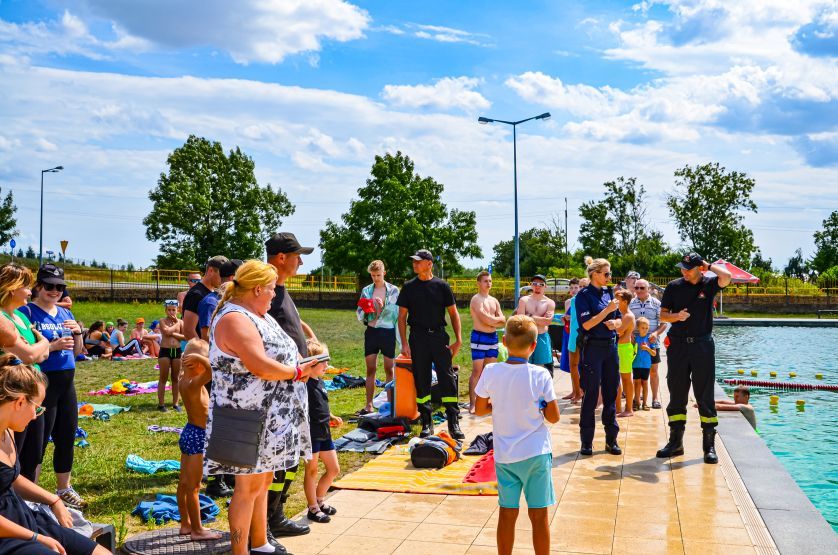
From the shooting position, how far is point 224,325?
4129 mm

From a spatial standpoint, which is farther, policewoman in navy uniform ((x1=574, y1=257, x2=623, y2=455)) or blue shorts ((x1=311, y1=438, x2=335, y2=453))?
policewoman in navy uniform ((x1=574, y1=257, x2=623, y2=455))

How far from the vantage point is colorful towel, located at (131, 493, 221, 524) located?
5.66 meters

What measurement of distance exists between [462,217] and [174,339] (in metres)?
45.5

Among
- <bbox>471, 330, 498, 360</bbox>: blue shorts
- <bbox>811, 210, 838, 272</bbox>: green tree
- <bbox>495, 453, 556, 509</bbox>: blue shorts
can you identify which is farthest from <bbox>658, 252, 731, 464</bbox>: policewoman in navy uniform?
<bbox>811, 210, 838, 272</bbox>: green tree

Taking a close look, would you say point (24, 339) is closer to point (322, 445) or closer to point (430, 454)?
point (322, 445)

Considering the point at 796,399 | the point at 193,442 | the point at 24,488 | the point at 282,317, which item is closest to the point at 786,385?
the point at 796,399

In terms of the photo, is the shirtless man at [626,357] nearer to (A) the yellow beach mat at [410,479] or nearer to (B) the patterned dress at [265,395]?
(A) the yellow beach mat at [410,479]

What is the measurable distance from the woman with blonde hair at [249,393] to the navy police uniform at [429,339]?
3929mm

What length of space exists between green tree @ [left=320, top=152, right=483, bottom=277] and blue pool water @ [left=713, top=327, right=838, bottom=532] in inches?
988

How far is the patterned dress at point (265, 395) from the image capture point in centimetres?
418

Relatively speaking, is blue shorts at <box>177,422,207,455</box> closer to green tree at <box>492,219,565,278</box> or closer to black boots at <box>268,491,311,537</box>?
black boots at <box>268,491,311,537</box>

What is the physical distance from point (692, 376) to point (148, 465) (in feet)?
18.0

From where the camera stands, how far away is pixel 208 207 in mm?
51781

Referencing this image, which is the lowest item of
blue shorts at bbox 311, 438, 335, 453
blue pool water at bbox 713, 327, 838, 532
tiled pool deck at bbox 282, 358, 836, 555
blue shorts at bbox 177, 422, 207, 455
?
blue pool water at bbox 713, 327, 838, 532
